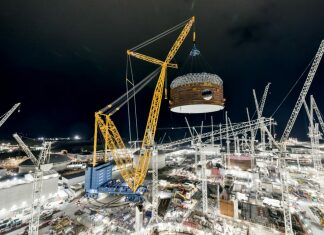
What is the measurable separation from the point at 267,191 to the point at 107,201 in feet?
113

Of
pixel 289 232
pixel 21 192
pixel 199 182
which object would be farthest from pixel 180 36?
pixel 21 192

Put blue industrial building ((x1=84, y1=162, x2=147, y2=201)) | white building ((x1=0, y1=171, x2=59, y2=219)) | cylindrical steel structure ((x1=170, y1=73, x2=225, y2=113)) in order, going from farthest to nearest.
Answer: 1. blue industrial building ((x1=84, y1=162, x2=147, y2=201))
2. white building ((x1=0, y1=171, x2=59, y2=219))
3. cylindrical steel structure ((x1=170, y1=73, x2=225, y2=113))

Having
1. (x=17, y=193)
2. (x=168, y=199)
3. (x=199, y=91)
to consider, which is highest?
(x=199, y=91)

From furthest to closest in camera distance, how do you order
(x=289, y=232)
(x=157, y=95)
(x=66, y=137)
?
(x=66, y=137) → (x=157, y=95) → (x=289, y=232)

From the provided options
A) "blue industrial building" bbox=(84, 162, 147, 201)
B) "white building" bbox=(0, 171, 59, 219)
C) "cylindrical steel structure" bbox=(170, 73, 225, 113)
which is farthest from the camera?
"blue industrial building" bbox=(84, 162, 147, 201)

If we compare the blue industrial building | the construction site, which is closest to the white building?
the construction site

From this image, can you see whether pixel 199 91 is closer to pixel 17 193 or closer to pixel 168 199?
pixel 168 199

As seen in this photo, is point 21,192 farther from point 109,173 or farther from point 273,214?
point 273,214

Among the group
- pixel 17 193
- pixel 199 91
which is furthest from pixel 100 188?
pixel 199 91

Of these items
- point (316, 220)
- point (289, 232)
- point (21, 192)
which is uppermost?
point (21, 192)

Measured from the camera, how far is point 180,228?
19.2m

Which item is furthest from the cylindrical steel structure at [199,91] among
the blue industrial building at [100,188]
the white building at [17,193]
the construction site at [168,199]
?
the white building at [17,193]

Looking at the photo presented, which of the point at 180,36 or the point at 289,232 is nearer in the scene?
the point at 289,232

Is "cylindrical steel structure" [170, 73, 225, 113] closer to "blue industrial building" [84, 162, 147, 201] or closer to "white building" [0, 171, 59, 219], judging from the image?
"blue industrial building" [84, 162, 147, 201]
